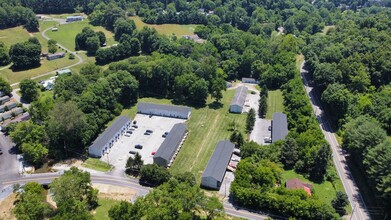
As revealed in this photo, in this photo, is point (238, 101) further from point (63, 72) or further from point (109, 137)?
point (63, 72)

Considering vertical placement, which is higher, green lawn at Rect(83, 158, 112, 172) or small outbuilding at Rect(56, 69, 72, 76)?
green lawn at Rect(83, 158, 112, 172)

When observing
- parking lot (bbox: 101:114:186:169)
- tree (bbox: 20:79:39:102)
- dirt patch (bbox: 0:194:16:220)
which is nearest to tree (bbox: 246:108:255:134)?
parking lot (bbox: 101:114:186:169)

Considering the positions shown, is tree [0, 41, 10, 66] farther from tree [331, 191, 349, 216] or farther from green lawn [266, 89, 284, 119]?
tree [331, 191, 349, 216]

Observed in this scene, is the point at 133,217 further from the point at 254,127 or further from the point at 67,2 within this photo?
the point at 67,2

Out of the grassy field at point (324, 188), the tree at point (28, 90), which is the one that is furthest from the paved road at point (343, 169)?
the tree at point (28, 90)

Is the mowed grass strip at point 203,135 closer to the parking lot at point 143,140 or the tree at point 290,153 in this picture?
the parking lot at point 143,140

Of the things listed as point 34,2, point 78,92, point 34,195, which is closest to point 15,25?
point 34,2
